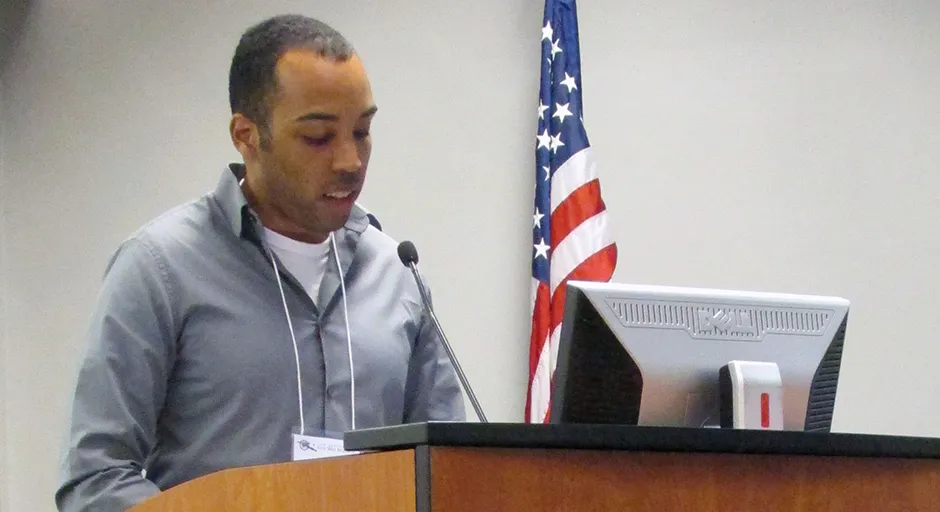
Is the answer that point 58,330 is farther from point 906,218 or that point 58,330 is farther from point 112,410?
point 906,218

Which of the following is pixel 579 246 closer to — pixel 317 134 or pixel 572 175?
pixel 572 175

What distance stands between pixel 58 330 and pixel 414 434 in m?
2.76

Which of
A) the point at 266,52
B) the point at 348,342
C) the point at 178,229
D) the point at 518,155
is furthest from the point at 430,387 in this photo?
the point at 518,155

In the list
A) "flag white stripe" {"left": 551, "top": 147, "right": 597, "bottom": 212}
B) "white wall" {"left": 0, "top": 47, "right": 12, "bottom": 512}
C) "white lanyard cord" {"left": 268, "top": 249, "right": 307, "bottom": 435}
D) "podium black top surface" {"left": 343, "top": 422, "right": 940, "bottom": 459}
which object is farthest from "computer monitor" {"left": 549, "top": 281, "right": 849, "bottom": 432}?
"white wall" {"left": 0, "top": 47, "right": 12, "bottom": 512}

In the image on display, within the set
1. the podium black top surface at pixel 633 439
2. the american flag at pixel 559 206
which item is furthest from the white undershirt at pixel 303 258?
the american flag at pixel 559 206

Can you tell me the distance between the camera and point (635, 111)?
390cm

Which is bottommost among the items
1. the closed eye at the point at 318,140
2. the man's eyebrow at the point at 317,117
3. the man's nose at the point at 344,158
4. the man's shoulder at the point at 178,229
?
the man's shoulder at the point at 178,229

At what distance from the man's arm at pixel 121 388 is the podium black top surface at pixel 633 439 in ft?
2.23

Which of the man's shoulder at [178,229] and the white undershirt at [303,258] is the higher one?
the man's shoulder at [178,229]

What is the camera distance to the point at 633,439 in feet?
3.98

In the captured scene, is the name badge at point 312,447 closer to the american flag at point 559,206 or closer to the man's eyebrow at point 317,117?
the man's eyebrow at point 317,117

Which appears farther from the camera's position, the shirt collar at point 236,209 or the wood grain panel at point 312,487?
the shirt collar at point 236,209

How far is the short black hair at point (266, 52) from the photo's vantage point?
2.10 metres

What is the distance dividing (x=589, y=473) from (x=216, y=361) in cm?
96
